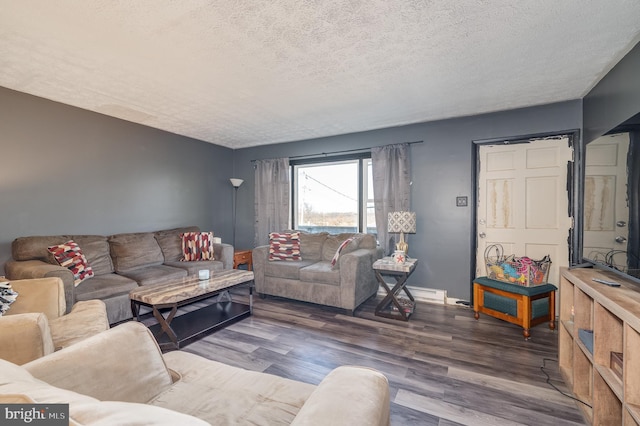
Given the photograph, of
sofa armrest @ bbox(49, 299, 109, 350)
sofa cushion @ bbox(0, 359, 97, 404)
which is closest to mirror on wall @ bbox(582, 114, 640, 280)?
sofa cushion @ bbox(0, 359, 97, 404)

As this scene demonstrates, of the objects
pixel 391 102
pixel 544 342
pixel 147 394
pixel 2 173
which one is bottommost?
pixel 544 342

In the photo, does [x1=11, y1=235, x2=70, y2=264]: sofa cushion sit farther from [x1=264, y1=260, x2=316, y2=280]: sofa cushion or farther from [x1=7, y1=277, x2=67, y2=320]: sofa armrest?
[x1=264, y1=260, x2=316, y2=280]: sofa cushion

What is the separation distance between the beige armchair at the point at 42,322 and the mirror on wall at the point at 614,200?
296 centimetres

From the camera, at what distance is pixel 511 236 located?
11.3ft

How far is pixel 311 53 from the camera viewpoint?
2.18 meters

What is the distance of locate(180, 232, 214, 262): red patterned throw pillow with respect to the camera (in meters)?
4.00

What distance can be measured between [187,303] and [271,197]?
2687mm

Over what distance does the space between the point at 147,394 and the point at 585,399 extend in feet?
7.93

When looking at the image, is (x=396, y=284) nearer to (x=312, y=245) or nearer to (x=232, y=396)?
(x=312, y=245)

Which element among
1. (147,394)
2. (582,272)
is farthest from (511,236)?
(147,394)

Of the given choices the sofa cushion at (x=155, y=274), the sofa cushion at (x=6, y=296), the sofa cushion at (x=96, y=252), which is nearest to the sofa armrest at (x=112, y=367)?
the sofa cushion at (x=6, y=296)

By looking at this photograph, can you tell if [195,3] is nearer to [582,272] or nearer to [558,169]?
[582,272]

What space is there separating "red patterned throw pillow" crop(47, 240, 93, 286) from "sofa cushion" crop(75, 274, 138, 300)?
0.26ft

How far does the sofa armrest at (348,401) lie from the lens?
72 centimetres
